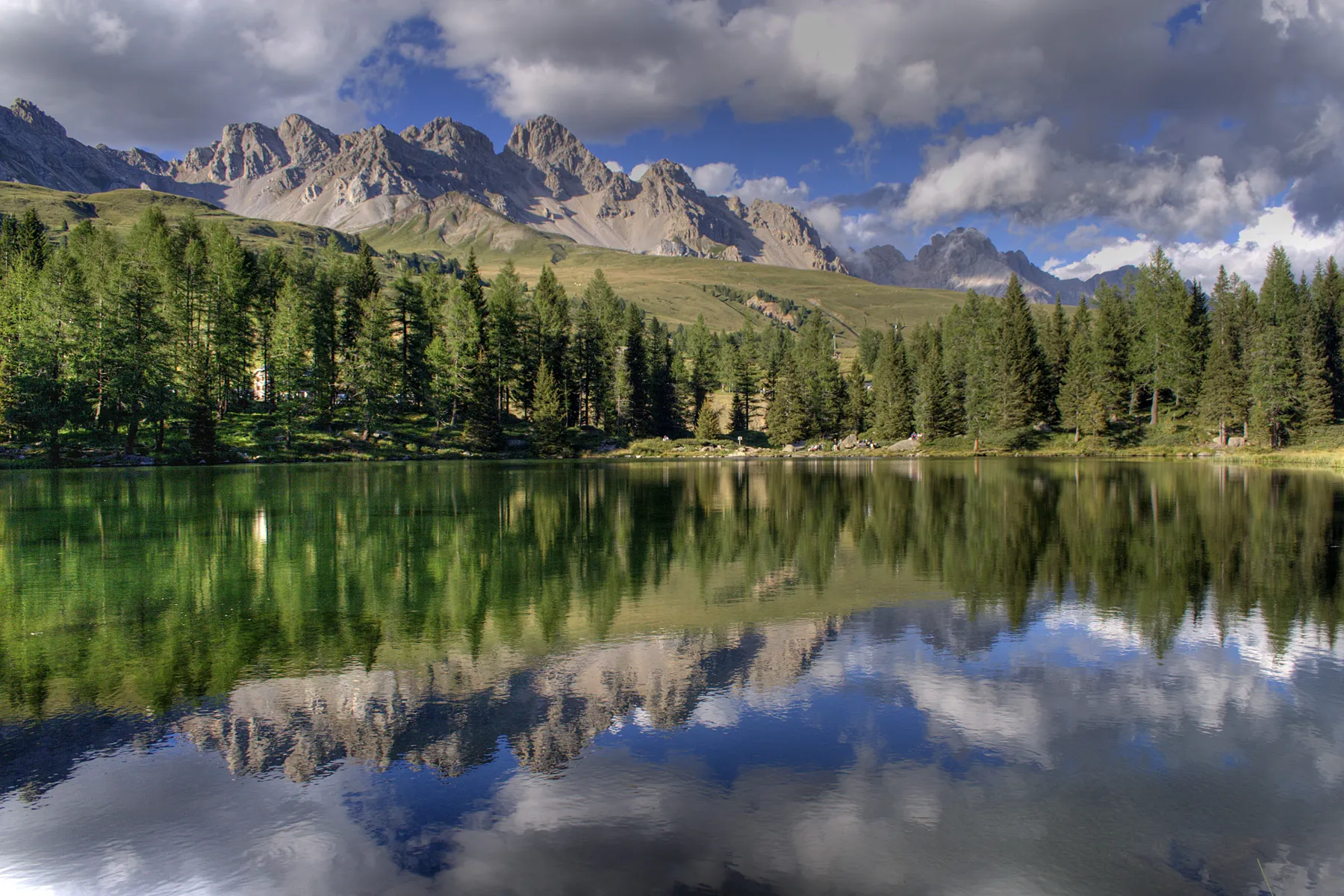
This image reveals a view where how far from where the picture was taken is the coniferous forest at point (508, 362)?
247 ft

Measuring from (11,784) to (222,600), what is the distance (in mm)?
9074

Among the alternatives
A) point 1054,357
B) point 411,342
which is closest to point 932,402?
point 1054,357

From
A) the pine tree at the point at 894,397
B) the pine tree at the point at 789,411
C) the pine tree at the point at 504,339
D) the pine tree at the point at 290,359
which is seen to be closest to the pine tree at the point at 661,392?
the pine tree at the point at 789,411

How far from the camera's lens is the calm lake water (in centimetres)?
711

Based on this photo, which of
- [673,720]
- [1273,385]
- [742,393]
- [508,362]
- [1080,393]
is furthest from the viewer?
[742,393]

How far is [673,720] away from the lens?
10312mm

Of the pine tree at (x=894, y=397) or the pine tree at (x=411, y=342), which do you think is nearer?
the pine tree at (x=411, y=342)

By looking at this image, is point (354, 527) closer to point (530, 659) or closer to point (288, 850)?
point (530, 659)

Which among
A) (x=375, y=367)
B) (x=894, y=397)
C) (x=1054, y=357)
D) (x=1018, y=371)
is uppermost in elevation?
(x=1054, y=357)

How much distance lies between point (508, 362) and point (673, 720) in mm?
97382

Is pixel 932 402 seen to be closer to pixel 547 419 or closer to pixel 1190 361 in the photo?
pixel 1190 361

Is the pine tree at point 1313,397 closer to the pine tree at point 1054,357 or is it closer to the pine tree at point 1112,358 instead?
the pine tree at point 1112,358

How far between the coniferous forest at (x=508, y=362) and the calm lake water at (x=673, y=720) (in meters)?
64.4

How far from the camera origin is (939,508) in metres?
35.9
